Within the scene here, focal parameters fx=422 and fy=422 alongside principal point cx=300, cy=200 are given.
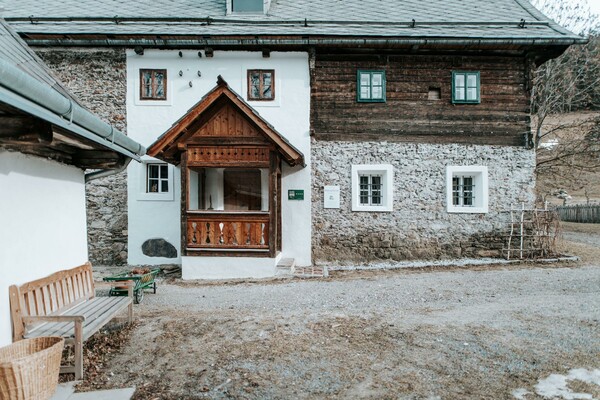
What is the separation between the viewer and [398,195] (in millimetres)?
11602

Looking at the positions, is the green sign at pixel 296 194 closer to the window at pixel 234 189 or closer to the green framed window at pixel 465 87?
the window at pixel 234 189

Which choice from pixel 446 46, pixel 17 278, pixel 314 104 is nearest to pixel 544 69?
pixel 446 46

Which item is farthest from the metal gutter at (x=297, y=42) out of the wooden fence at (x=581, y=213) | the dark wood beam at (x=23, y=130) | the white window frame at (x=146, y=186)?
the wooden fence at (x=581, y=213)

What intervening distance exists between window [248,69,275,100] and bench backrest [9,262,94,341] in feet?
23.5

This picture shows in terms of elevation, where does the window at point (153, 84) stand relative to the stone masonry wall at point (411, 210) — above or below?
above

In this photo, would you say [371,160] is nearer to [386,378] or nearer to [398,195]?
[398,195]

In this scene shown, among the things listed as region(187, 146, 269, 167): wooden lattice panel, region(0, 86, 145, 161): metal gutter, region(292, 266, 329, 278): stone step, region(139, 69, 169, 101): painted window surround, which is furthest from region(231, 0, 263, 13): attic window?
region(0, 86, 145, 161): metal gutter

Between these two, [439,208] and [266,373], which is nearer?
[266,373]

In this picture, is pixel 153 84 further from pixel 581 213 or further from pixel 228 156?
pixel 581 213

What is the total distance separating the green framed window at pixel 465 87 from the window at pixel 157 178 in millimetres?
8238

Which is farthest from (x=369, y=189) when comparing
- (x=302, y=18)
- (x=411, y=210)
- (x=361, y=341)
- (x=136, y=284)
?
(x=361, y=341)

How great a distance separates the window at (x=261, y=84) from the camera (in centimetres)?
1158

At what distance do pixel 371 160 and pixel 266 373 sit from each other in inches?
325

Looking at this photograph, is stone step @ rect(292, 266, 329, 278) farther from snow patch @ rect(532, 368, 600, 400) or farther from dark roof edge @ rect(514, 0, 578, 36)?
dark roof edge @ rect(514, 0, 578, 36)
